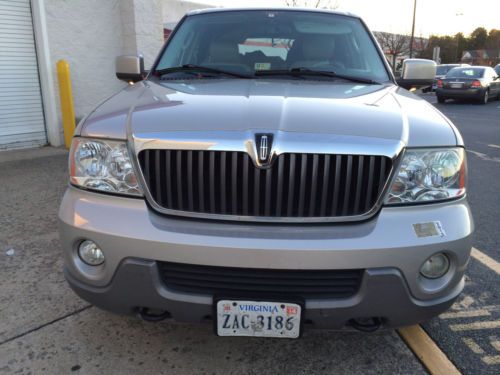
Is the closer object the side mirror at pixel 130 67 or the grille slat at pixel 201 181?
the grille slat at pixel 201 181

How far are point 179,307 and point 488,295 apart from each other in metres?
2.17

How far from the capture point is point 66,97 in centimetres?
743

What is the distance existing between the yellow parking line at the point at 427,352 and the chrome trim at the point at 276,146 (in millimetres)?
954

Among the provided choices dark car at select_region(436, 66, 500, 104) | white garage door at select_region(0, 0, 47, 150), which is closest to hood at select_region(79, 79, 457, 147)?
white garage door at select_region(0, 0, 47, 150)

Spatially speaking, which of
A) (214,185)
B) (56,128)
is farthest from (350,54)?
(56,128)

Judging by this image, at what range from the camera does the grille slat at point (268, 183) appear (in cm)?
188

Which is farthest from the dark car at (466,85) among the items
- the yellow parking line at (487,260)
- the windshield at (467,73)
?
the yellow parking line at (487,260)

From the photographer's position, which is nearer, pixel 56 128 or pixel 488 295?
pixel 488 295

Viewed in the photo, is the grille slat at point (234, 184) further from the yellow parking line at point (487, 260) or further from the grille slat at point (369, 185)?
the yellow parking line at point (487, 260)

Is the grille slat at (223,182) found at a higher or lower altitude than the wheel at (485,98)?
higher

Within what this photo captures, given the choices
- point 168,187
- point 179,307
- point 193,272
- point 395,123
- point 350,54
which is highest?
point 350,54

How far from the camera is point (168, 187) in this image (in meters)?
1.93

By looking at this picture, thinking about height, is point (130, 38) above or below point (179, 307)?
above

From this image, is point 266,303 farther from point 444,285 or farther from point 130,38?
point 130,38
